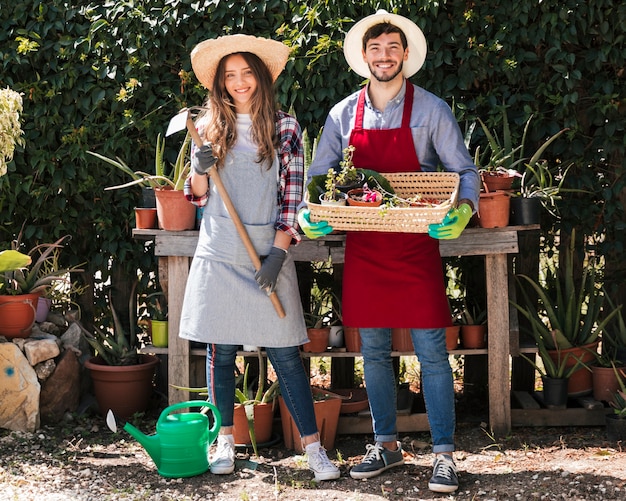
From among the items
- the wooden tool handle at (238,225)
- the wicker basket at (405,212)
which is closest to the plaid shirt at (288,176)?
the wooden tool handle at (238,225)

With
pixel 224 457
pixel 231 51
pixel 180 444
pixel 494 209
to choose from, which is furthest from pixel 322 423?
pixel 231 51

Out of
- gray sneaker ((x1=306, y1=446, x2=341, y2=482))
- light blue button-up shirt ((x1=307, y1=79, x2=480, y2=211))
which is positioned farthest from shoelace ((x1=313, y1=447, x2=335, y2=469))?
light blue button-up shirt ((x1=307, y1=79, x2=480, y2=211))

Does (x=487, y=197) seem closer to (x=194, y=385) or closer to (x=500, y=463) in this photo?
(x=500, y=463)

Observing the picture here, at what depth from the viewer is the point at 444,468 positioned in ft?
12.2

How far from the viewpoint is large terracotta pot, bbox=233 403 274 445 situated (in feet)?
14.2

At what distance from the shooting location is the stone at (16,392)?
4578 mm

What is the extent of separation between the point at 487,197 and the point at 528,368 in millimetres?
1189

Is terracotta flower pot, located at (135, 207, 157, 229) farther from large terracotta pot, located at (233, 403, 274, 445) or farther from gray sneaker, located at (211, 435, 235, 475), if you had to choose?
gray sneaker, located at (211, 435, 235, 475)

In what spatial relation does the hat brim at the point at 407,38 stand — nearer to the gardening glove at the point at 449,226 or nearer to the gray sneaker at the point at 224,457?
the gardening glove at the point at 449,226

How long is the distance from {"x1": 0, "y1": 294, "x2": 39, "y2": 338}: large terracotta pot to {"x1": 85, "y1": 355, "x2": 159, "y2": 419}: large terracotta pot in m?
0.38

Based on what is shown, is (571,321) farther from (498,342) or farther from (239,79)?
(239,79)

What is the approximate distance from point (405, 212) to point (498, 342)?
1.24m

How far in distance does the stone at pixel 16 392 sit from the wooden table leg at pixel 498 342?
220 centimetres

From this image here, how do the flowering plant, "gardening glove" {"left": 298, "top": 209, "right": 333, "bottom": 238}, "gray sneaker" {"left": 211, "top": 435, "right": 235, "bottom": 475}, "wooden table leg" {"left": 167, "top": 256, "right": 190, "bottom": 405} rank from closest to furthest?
1. "gardening glove" {"left": 298, "top": 209, "right": 333, "bottom": 238}
2. "gray sneaker" {"left": 211, "top": 435, "right": 235, "bottom": 475}
3. the flowering plant
4. "wooden table leg" {"left": 167, "top": 256, "right": 190, "bottom": 405}
